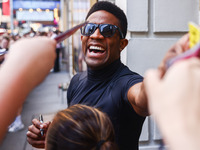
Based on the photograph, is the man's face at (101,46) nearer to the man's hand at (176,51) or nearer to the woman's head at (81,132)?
the woman's head at (81,132)

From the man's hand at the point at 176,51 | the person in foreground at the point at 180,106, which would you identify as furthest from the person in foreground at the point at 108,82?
the person in foreground at the point at 180,106

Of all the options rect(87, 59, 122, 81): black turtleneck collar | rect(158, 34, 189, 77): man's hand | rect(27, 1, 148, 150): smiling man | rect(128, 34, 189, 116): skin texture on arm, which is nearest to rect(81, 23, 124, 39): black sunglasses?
rect(27, 1, 148, 150): smiling man

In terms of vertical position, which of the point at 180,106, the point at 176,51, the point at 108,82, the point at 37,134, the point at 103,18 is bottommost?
the point at 37,134

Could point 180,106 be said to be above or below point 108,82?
above

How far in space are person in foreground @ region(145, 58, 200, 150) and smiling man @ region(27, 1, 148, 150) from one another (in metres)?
0.92

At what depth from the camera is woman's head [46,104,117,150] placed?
1.07 m

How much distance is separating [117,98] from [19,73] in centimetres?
94

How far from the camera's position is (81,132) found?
109 cm

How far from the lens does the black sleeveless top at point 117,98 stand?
154 centimetres

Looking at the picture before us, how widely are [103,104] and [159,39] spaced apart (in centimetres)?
173

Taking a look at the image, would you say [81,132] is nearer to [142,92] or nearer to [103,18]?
[142,92]

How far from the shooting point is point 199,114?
47 cm

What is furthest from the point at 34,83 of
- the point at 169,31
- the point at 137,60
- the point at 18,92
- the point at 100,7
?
the point at 169,31

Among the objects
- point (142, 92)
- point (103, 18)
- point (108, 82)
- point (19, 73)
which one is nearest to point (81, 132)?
point (142, 92)
